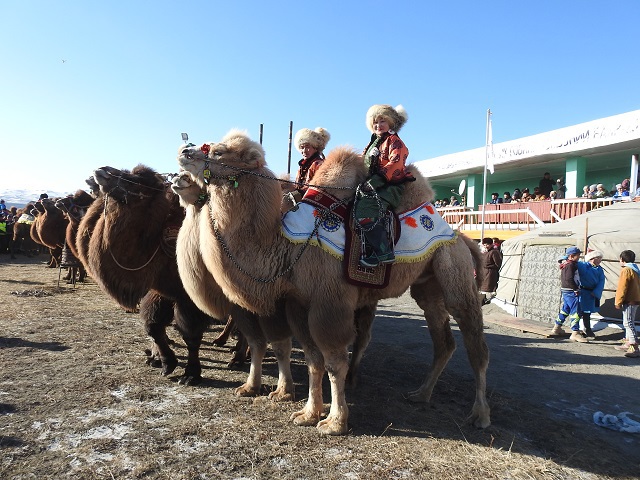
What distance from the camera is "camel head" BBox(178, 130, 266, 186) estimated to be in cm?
381

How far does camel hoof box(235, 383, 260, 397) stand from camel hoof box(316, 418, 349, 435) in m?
1.14

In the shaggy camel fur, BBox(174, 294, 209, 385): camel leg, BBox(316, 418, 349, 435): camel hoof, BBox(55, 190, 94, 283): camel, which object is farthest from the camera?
A: BBox(55, 190, 94, 283): camel

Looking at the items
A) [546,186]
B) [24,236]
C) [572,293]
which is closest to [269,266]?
[572,293]

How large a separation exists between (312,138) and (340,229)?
1.81m

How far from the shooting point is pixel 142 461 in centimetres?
333

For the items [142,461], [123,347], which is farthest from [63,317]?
[142,461]

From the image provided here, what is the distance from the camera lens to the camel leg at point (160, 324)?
5.41m

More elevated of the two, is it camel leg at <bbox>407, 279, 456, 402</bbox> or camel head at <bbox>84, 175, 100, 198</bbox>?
camel head at <bbox>84, 175, 100, 198</bbox>

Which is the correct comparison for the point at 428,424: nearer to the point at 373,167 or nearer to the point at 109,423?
the point at 373,167

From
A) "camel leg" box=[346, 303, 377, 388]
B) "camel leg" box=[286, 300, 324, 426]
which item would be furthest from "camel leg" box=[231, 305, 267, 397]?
"camel leg" box=[346, 303, 377, 388]

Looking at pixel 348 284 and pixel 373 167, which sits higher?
pixel 373 167

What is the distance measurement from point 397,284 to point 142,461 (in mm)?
2701

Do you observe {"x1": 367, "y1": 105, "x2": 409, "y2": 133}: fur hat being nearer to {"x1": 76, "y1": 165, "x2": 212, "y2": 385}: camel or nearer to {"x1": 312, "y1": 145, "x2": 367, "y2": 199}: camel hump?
{"x1": 312, "y1": 145, "x2": 367, "y2": 199}: camel hump

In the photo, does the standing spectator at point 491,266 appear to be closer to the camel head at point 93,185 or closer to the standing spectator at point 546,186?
the standing spectator at point 546,186
